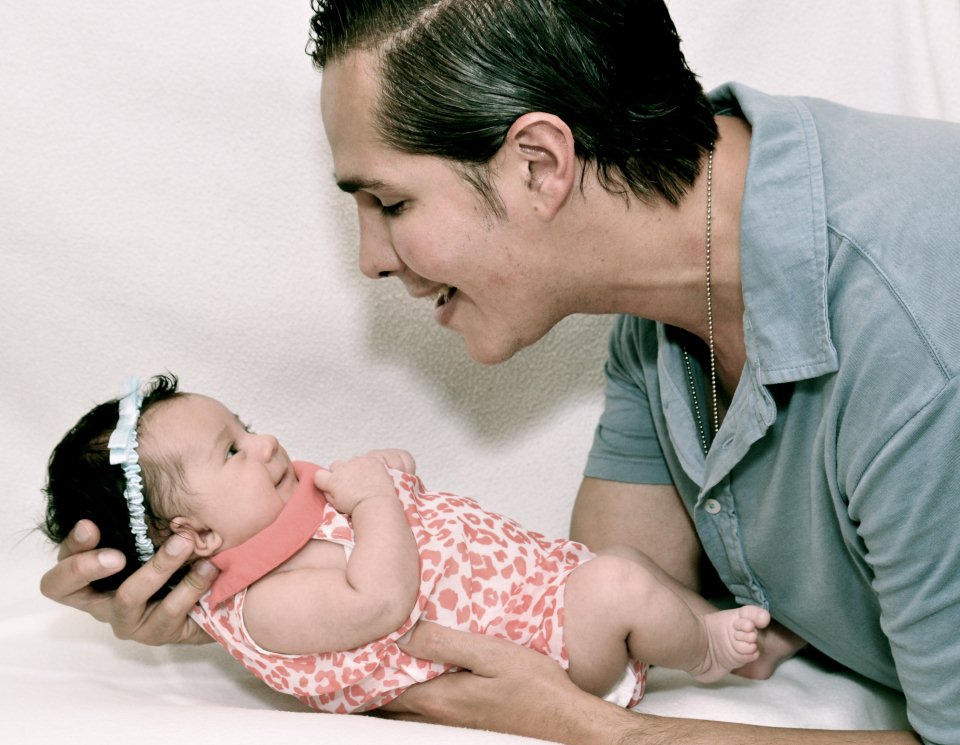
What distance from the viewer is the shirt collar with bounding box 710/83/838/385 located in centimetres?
123

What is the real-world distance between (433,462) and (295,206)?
0.50m

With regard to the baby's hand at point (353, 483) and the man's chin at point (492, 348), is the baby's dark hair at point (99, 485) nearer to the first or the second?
the baby's hand at point (353, 483)

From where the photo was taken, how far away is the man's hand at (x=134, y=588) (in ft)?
4.44

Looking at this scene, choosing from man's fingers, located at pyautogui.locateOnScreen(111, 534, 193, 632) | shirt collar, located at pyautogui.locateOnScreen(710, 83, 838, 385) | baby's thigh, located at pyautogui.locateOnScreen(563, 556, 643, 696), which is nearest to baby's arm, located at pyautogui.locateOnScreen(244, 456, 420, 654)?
man's fingers, located at pyautogui.locateOnScreen(111, 534, 193, 632)

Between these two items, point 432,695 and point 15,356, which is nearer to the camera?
point 432,695

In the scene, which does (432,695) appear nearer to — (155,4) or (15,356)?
(15,356)

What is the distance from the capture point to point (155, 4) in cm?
169

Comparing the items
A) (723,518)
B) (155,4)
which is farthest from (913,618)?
(155,4)

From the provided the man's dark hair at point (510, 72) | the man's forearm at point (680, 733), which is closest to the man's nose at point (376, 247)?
the man's dark hair at point (510, 72)

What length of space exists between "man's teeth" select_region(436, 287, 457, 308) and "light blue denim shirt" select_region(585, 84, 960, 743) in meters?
0.39

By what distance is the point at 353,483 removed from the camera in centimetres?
143

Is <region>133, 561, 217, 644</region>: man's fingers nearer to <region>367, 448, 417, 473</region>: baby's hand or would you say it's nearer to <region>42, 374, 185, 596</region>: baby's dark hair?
<region>42, 374, 185, 596</region>: baby's dark hair

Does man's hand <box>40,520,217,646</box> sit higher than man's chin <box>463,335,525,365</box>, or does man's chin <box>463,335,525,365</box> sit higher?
man's chin <box>463,335,525,365</box>

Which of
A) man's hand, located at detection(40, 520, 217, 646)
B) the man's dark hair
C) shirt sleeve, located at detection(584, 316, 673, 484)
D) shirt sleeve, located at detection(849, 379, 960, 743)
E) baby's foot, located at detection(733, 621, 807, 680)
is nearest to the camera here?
shirt sleeve, located at detection(849, 379, 960, 743)
